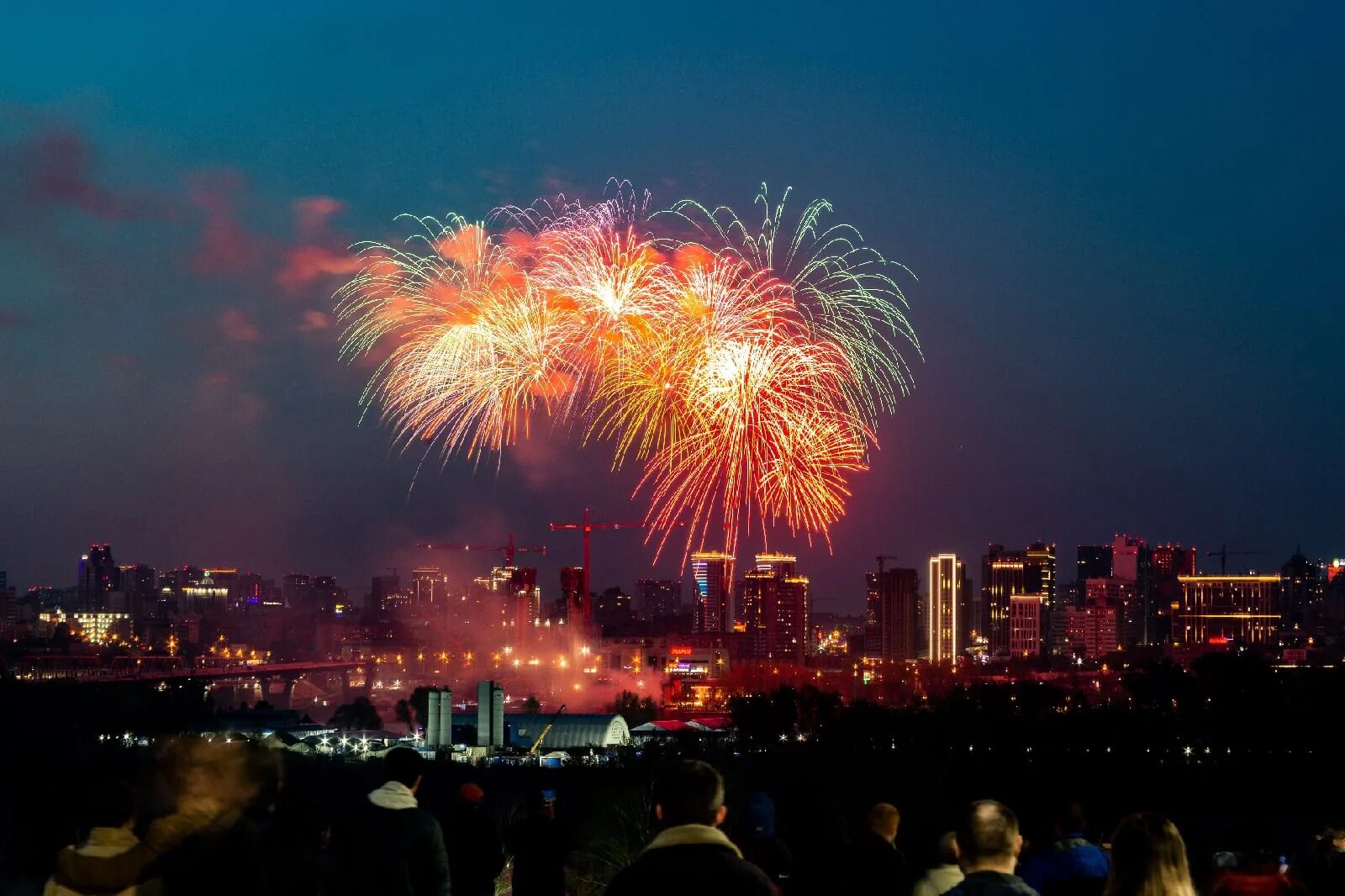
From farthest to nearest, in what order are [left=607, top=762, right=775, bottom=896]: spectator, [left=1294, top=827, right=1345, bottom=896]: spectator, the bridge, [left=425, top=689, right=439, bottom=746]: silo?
Result: the bridge
[left=425, top=689, right=439, bottom=746]: silo
[left=1294, top=827, right=1345, bottom=896]: spectator
[left=607, top=762, right=775, bottom=896]: spectator

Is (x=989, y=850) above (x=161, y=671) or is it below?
above

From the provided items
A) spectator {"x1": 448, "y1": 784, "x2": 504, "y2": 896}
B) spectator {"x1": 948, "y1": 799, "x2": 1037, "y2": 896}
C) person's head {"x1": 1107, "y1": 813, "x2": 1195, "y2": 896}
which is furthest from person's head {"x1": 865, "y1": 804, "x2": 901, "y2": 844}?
spectator {"x1": 448, "y1": 784, "x2": 504, "y2": 896}

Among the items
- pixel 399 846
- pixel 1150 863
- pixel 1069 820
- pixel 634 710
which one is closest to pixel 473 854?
pixel 399 846

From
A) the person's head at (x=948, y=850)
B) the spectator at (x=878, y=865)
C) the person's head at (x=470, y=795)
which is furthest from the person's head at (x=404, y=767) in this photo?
the person's head at (x=948, y=850)

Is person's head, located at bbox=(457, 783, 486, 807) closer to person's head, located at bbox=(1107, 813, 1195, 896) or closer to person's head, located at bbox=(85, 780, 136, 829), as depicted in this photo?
person's head, located at bbox=(85, 780, 136, 829)

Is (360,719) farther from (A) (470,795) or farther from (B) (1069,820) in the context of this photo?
(B) (1069,820)

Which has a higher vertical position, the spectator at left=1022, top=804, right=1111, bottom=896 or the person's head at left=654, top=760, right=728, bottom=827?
the person's head at left=654, top=760, right=728, bottom=827

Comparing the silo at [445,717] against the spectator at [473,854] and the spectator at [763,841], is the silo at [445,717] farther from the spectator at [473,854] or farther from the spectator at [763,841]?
the spectator at [473,854]

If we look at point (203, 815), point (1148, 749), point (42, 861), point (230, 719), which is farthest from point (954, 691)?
point (203, 815)
